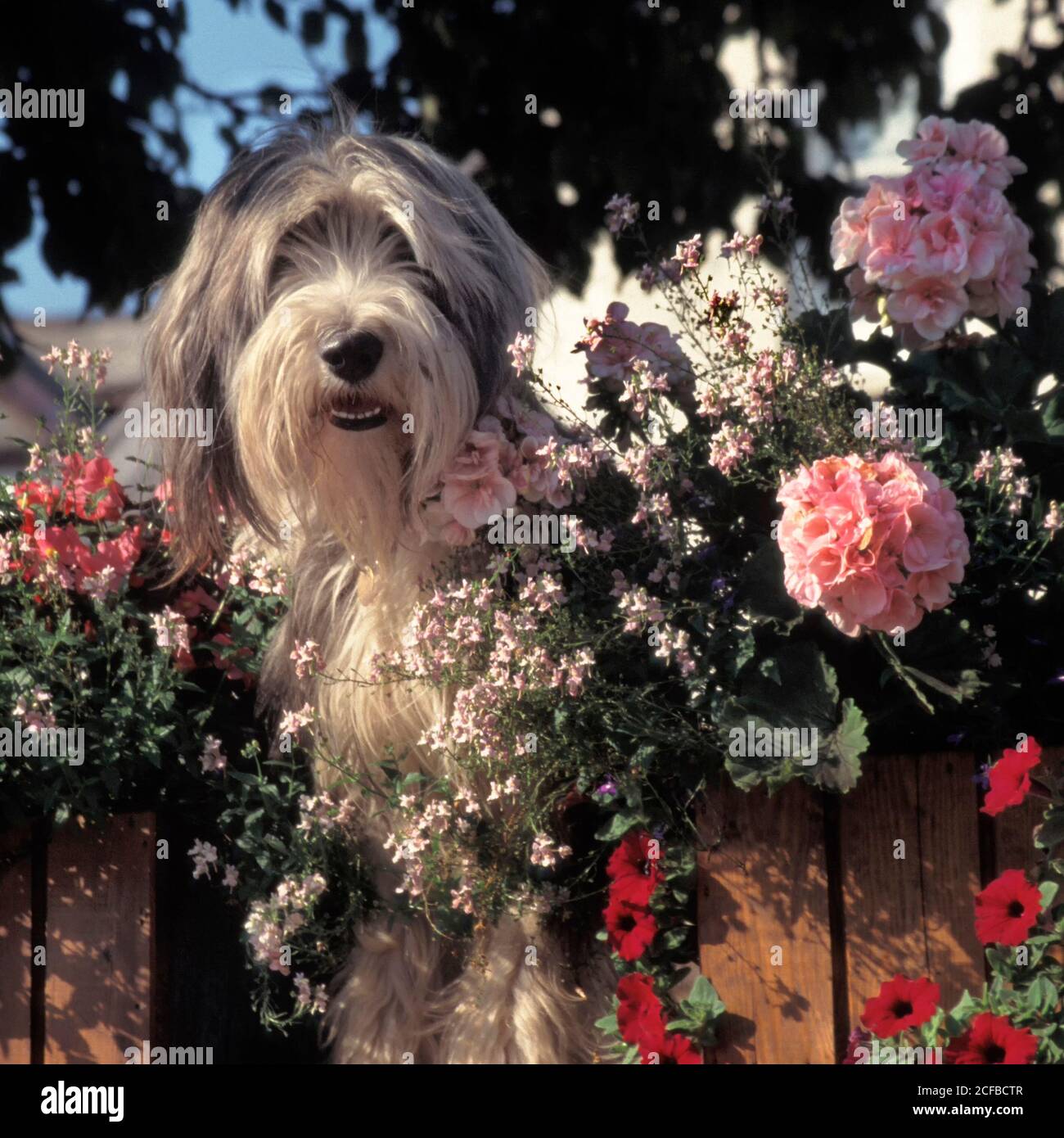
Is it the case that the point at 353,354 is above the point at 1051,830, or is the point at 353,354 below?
above

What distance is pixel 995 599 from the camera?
2.53m

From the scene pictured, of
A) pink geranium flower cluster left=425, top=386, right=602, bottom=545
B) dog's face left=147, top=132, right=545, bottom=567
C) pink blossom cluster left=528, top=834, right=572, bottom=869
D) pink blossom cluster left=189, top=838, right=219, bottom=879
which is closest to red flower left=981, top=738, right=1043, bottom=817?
pink blossom cluster left=528, top=834, right=572, bottom=869

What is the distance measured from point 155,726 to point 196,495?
0.44 meters

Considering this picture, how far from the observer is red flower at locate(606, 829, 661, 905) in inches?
97.0

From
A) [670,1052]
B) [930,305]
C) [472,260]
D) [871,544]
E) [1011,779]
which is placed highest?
[472,260]

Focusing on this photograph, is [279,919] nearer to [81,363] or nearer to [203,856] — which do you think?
[203,856]

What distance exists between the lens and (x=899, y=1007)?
7.52 ft

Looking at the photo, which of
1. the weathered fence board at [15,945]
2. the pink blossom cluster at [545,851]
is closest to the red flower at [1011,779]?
the pink blossom cluster at [545,851]

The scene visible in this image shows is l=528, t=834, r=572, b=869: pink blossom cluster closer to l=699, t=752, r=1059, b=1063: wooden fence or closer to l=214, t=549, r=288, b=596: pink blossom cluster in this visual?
l=699, t=752, r=1059, b=1063: wooden fence

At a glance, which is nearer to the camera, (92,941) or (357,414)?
(357,414)

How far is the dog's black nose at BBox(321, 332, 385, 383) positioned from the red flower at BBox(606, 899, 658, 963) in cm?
99

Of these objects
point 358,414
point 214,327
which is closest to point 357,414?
point 358,414

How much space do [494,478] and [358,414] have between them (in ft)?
0.84
